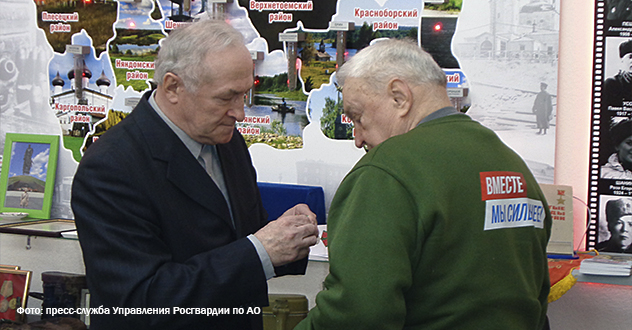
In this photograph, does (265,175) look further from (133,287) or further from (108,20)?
(133,287)

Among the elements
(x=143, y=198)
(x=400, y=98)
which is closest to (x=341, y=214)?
(x=400, y=98)

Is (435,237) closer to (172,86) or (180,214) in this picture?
(180,214)

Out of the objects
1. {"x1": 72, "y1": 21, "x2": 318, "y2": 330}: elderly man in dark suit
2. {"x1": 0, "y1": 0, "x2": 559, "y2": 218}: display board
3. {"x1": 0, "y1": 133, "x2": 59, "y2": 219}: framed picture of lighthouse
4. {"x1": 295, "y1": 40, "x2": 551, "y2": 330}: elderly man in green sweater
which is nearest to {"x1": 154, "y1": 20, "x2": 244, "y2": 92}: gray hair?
{"x1": 72, "y1": 21, "x2": 318, "y2": 330}: elderly man in dark suit

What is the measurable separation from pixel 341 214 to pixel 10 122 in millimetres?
3564

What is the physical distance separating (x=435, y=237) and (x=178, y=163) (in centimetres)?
83

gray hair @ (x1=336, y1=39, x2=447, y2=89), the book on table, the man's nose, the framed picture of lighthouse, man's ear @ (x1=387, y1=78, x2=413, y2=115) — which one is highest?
gray hair @ (x1=336, y1=39, x2=447, y2=89)

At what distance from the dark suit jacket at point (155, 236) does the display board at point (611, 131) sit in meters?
2.18

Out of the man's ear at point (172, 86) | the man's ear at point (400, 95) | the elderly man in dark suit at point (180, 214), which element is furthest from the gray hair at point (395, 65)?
the man's ear at point (172, 86)

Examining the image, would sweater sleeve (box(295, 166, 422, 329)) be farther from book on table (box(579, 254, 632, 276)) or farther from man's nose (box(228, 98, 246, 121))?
book on table (box(579, 254, 632, 276))

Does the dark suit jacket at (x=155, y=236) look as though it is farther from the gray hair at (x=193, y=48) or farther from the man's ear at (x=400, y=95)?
the man's ear at (x=400, y=95)

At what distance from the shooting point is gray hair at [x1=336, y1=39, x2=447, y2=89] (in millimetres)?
1524

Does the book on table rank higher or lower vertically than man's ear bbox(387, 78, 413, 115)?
lower

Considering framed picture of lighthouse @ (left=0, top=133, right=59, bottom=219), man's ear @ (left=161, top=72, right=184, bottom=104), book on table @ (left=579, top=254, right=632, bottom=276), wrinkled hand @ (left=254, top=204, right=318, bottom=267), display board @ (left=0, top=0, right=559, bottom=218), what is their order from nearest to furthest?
wrinkled hand @ (left=254, top=204, right=318, bottom=267) → man's ear @ (left=161, top=72, right=184, bottom=104) → book on table @ (left=579, top=254, right=632, bottom=276) → display board @ (left=0, top=0, right=559, bottom=218) → framed picture of lighthouse @ (left=0, top=133, right=59, bottom=219)

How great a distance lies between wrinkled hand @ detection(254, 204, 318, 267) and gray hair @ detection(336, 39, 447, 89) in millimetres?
486
